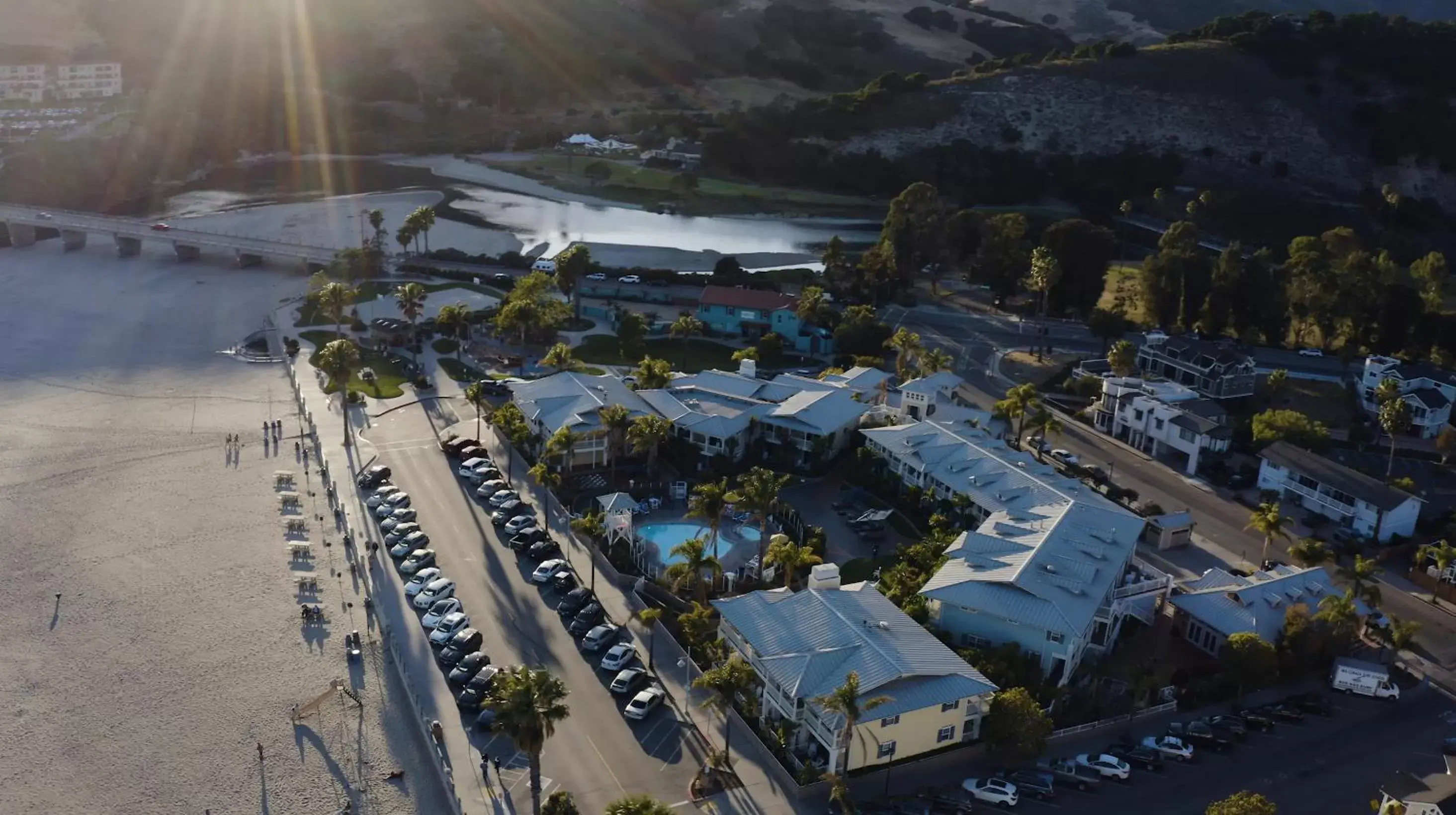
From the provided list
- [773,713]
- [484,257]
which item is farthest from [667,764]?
[484,257]

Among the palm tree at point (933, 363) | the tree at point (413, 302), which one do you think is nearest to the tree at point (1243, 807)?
the palm tree at point (933, 363)

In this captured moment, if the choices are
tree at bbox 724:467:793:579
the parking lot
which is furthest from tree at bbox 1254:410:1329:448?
tree at bbox 724:467:793:579

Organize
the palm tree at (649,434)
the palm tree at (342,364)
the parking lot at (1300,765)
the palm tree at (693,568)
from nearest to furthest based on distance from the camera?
the parking lot at (1300,765), the palm tree at (693,568), the palm tree at (649,434), the palm tree at (342,364)

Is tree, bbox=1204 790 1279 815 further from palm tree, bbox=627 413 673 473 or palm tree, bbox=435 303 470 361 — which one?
→ palm tree, bbox=435 303 470 361

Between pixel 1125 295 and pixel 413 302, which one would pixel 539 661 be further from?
pixel 1125 295

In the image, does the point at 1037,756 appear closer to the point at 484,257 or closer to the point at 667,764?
the point at 667,764

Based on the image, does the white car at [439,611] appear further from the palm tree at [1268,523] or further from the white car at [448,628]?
the palm tree at [1268,523]

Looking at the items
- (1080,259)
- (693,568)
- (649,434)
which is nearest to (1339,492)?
(693,568)
